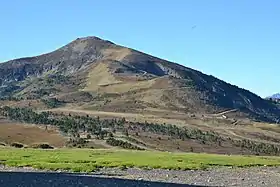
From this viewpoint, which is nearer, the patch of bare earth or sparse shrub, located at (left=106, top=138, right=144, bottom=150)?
sparse shrub, located at (left=106, top=138, right=144, bottom=150)

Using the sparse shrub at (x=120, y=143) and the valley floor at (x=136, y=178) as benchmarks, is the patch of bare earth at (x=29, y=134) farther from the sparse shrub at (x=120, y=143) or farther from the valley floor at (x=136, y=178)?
the valley floor at (x=136, y=178)

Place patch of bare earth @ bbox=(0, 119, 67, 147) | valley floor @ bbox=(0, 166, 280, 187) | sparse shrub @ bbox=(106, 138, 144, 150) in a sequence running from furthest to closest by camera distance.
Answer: patch of bare earth @ bbox=(0, 119, 67, 147)
sparse shrub @ bbox=(106, 138, 144, 150)
valley floor @ bbox=(0, 166, 280, 187)

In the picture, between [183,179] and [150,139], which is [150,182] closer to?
[183,179]

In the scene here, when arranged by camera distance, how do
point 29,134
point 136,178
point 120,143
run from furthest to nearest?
point 29,134 < point 120,143 < point 136,178

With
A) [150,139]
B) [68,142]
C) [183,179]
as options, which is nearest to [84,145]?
[68,142]

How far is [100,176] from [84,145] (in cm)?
8596

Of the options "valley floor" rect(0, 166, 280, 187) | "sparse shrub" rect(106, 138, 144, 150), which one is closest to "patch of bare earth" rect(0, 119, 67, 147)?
"sparse shrub" rect(106, 138, 144, 150)

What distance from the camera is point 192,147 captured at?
180875 mm

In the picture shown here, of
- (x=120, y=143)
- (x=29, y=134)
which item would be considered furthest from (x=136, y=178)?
(x=29, y=134)

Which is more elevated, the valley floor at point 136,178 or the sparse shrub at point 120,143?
the valley floor at point 136,178

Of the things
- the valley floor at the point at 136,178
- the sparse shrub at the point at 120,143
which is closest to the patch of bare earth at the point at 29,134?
the sparse shrub at the point at 120,143

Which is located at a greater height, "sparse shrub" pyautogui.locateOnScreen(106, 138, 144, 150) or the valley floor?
the valley floor

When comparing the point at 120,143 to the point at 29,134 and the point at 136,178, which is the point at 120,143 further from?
the point at 136,178

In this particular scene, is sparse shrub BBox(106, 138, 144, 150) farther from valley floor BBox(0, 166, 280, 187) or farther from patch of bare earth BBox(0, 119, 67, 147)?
valley floor BBox(0, 166, 280, 187)
